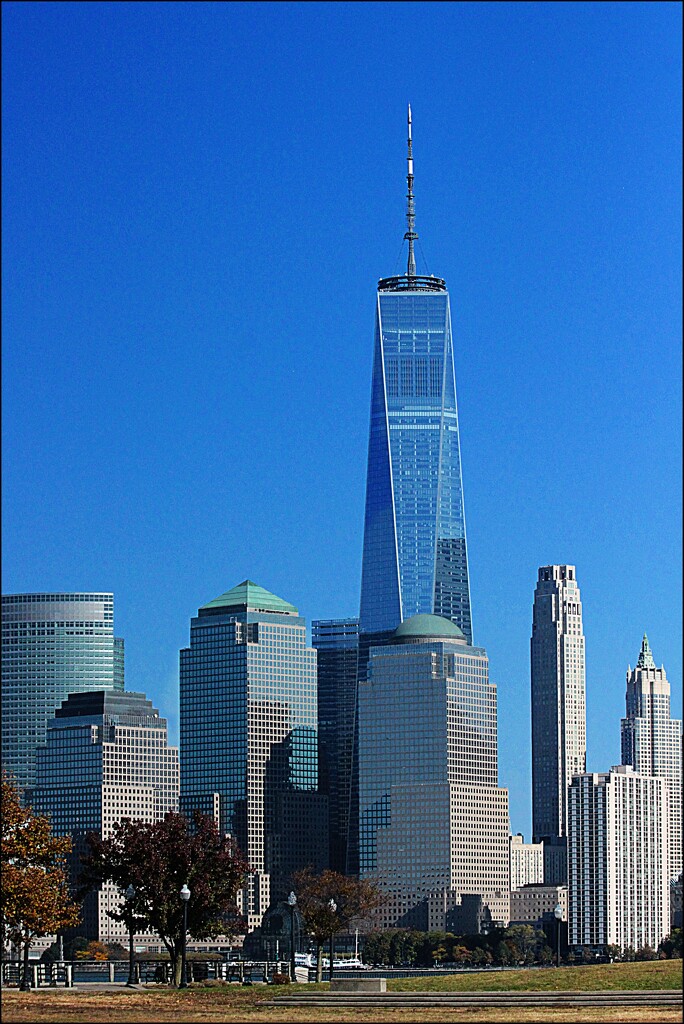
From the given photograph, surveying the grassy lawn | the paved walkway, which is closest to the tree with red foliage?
the grassy lawn

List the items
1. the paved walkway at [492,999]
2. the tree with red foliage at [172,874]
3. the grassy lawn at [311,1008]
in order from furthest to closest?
the tree with red foliage at [172,874] → the paved walkway at [492,999] → the grassy lawn at [311,1008]

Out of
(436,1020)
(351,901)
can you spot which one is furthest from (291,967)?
(351,901)

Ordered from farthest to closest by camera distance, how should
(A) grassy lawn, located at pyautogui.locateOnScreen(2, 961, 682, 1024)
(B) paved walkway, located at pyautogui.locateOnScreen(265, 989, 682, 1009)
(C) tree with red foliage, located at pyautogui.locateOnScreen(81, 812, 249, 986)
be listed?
(C) tree with red foliage, located at pyautogui.locateOnScreen(81, 812, 249, 986), (B) paved walkway, located at pyautogui.locateOnScreen(265, 989, 682, 1009), (A) grassy lawn, located at pyautogui.locateOnScreen(2, 961, 682, 1024)

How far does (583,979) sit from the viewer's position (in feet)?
215

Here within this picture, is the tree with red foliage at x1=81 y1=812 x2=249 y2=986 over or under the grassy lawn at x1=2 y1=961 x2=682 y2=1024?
over

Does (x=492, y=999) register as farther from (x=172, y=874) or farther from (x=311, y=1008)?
(x=172, y=874)

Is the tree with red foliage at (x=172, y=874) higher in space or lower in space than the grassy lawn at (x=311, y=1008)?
higher

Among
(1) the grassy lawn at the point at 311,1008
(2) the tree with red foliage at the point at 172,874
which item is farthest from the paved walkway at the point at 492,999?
(2) the tree with red foliage at the point at 172,874

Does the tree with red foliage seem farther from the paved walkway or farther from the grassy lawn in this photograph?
the paved walkway

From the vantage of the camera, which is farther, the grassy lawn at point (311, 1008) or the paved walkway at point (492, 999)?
the paved walkway at point (492, 999)

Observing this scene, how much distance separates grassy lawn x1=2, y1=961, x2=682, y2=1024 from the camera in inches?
2012

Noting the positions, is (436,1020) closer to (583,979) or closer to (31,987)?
(583,979)

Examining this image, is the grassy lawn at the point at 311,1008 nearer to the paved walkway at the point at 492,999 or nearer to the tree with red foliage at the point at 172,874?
the paved walkway at the point at 492,999

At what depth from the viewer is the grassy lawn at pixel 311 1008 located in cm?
5109
